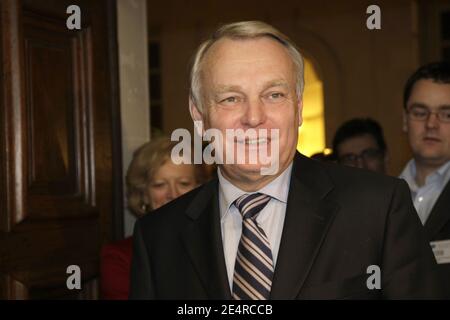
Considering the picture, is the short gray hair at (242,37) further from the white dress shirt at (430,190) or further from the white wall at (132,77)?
the white wall at (132,77)

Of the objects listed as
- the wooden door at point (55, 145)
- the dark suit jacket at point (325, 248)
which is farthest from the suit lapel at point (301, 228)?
the wooden door at point (55, 145)

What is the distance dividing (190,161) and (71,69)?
0.68m

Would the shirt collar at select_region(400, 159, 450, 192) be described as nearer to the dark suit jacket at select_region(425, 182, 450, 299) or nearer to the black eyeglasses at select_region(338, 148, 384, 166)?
the dark suit jacket at select_region(425, 182, 450, 299)

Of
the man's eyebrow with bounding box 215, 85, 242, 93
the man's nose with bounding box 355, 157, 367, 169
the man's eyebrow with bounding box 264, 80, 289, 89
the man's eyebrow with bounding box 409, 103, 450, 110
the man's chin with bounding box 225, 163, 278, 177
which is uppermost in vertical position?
the man's eyebrow with bounding box 409, 103, 450, 110

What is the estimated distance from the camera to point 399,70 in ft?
35.6

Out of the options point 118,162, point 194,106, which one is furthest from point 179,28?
point 194,106

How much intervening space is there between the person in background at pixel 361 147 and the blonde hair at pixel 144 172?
130 centimetres

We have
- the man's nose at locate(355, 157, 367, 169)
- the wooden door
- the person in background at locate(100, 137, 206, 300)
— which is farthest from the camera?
the man's nose at locate(355, 157, 367, 169)

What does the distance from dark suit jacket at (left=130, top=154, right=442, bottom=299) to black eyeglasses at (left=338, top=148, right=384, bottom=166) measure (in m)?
2.60

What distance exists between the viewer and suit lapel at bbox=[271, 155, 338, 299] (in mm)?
1730

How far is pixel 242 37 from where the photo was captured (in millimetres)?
1842

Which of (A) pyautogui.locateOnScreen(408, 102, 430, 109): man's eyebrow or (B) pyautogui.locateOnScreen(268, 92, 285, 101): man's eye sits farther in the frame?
(A) pyautogui.locateOnScreen(408, 102, 430, 109): man's eyebrow

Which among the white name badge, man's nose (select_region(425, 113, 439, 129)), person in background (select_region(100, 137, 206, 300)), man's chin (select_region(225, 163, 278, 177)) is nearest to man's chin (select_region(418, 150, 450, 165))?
man's nose (select_region(425, 113, 439, 129))

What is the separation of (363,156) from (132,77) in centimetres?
145
